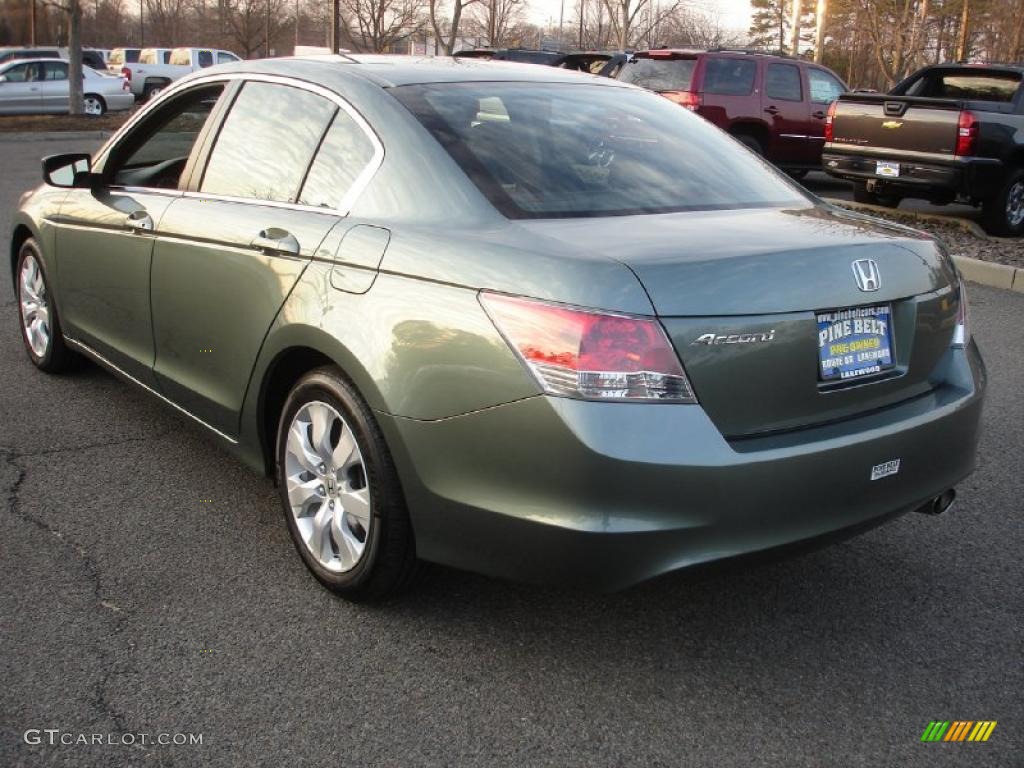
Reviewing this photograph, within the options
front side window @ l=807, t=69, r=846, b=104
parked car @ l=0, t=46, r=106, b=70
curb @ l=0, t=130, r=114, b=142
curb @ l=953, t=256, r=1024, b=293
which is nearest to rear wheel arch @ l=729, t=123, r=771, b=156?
front side window @ l=807, t=69, r=846, b=104

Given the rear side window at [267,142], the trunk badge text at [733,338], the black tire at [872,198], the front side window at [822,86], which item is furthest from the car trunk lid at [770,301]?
the front side window at [822,86]

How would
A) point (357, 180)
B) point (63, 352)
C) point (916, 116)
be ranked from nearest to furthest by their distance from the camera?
point (357, 180) → point (63, 352) → point (916, 116)

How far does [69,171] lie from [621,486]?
3477 millimetres

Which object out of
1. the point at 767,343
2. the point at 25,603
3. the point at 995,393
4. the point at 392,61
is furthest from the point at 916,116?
the point at 25,603

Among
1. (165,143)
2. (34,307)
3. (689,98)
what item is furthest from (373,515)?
(689,98)

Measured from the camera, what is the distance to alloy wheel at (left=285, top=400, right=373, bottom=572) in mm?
3168

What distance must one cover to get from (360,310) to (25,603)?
136 cm

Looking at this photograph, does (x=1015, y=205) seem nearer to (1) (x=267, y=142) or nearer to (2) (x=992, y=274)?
(2) (x=992, y=274)

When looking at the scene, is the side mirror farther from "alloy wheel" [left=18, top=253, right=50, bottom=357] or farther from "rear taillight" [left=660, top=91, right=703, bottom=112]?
"rear taillight" [left=660, top=91, right=703, bottom=112]

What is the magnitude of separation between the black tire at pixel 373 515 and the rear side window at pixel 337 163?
59cm

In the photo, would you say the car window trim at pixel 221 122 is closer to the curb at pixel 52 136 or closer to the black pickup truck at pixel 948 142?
the black pickup truck at pixel 948 142

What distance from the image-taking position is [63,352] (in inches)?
217

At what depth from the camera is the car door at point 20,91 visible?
27.4 metres

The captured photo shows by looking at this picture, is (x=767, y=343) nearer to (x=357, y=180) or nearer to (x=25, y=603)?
(x=357, y=180)
